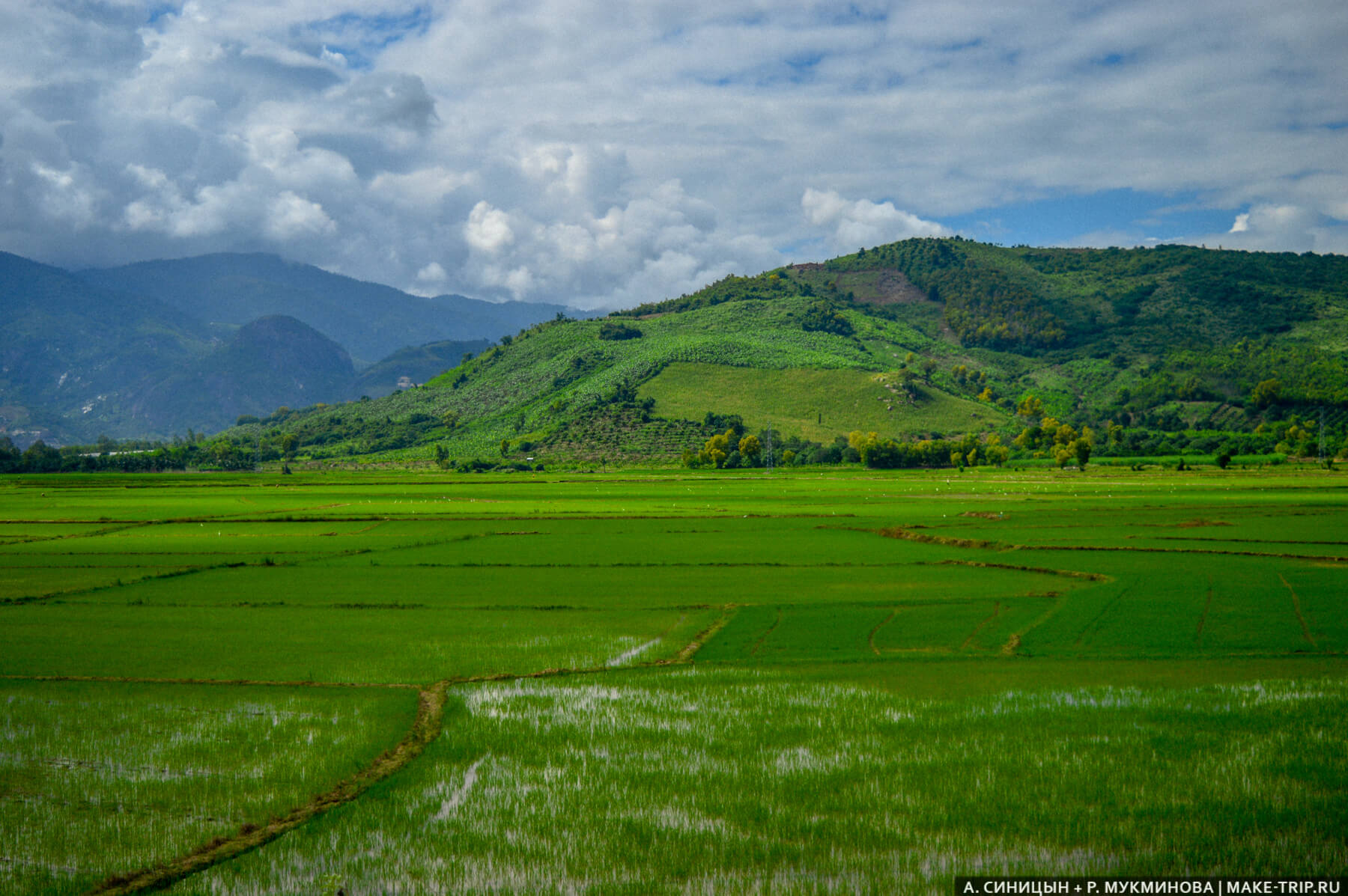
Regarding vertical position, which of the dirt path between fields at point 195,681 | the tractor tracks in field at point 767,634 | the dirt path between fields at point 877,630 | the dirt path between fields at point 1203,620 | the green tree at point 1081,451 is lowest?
the dirt path between fields at point 195,681

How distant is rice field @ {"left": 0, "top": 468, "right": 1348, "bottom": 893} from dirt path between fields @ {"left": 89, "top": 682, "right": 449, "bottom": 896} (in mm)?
114

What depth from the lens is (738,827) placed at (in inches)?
479

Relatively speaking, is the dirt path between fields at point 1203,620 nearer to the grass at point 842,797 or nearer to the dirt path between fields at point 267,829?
the grass at point 842,797

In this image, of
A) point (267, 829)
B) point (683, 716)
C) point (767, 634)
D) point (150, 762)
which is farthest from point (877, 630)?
point (150, 762)

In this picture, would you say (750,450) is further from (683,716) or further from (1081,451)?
(683,716)

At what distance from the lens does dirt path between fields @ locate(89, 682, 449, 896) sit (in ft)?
34.8

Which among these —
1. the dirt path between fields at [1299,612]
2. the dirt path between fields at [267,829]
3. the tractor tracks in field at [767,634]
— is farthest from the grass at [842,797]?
the dirt path between fields at [1299,612]

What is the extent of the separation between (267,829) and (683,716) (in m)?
8.25

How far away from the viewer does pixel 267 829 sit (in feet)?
39.9

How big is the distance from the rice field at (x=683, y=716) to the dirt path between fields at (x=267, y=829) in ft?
0.37

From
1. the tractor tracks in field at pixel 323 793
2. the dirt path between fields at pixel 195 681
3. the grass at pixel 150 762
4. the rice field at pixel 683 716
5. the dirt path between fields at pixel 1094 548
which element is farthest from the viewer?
the dirt path between fields at pixel 1094 548

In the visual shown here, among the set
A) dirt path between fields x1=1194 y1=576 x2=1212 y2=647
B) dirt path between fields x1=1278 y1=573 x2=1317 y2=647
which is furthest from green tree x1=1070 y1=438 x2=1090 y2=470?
dirt path between fields x1=1194 y1=576 x2=1212 y2=647

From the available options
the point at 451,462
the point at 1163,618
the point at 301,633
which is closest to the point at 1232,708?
the point at 1163,618

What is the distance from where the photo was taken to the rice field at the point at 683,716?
37.0 feet
